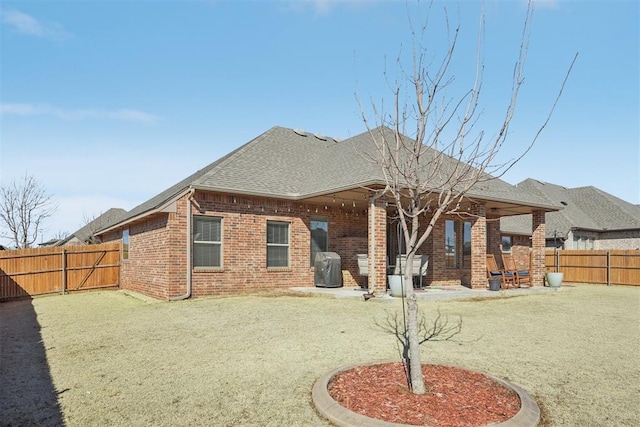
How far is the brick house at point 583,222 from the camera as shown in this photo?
25438mm

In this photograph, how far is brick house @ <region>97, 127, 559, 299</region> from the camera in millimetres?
11789

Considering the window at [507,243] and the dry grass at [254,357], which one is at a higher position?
the window at [507,243]

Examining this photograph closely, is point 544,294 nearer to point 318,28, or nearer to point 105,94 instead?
point 318,28

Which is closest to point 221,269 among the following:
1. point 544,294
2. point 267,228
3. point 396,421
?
point 267,228

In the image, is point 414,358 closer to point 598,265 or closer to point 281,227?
point 281,227

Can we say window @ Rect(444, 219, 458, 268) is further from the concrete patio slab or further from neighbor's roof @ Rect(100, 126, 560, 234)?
the concrete patio slab

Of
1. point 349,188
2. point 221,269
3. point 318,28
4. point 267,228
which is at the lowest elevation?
point 221,269

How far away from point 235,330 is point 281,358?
2256 millimetres

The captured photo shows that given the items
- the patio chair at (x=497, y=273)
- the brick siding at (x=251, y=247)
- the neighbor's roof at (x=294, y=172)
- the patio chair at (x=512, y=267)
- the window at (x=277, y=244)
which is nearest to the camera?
the brick siding at (x=251, y=247)

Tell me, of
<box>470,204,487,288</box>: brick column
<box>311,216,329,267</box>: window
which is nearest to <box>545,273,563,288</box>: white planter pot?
<box>470,204,487,288</box>: brick column

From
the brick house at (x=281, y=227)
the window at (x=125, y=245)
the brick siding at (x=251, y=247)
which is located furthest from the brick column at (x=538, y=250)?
the window at (x=125, y=245)

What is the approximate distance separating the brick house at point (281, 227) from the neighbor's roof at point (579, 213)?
9653mm

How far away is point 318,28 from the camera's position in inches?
311

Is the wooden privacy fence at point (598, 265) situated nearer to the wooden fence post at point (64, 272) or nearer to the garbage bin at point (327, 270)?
the garbage bin at point (327, 270)
